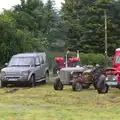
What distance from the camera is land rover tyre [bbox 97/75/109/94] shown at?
63.8 ft

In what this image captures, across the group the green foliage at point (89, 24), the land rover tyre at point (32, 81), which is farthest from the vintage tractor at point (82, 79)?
the green foliage at point (89, 24)

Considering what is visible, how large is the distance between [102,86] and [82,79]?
1.43 m

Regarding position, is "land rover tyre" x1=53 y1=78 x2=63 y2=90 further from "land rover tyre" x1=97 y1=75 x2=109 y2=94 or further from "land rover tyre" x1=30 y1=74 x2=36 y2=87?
"land rover tyre" x1=30 y1=74 x2=36 y2=87

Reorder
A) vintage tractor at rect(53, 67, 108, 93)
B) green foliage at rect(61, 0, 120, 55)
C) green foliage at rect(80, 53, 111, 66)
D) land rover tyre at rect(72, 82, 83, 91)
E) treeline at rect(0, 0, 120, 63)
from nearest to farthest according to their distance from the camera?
vintage tractor at rect(53, 67, 108, 93)
land rover tyre at rect(72, 82, 83, 91)
green foliage at rect(80, 53, 111, 66)
treeline at rect(0, 0, 120, 63)
green foliage at rect(61, 0, 120, 55)

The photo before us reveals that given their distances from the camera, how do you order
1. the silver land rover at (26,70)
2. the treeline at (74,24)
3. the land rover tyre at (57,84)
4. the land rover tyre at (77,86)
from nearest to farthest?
the land rover tyre at (77,86)
the land rover tyre at (57,84)
the silver land rover at (26,70)
the treeline at (74,24)

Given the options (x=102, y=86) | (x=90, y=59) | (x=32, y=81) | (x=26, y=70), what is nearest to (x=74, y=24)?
(x=90, y=59)

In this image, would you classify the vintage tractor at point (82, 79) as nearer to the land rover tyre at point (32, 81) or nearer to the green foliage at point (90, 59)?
the land rover tyre at point (32, 81)

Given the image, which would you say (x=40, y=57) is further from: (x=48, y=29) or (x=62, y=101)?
(x=48, y=29)

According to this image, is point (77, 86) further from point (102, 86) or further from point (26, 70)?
point (26, 70)

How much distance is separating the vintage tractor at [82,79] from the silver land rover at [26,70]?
2.60 meters

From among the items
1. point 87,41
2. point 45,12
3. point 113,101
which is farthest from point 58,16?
point 113,101

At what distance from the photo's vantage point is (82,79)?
2066cm

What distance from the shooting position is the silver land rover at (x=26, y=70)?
2311 centimetres

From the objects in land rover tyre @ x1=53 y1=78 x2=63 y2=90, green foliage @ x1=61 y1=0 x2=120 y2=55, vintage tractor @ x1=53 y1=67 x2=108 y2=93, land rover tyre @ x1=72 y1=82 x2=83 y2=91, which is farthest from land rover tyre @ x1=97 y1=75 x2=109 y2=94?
green foliage @ x1=61 y1=0 x2=120 y2=55
